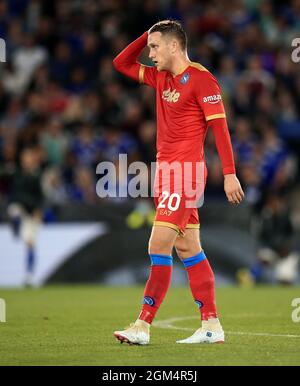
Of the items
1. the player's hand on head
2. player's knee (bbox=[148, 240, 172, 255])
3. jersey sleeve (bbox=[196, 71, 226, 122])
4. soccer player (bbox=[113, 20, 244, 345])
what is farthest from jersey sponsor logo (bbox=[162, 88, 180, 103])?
player's knee (bbox=[148, 240, 172, 255])

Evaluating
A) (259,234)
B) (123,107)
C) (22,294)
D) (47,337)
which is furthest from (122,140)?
(47,337)

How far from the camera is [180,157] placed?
7.77m

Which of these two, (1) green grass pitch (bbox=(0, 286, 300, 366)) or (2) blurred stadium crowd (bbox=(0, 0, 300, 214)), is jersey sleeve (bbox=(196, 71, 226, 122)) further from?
(2) blurred stadium crowd (bbox=(0, 0, 300, 214))

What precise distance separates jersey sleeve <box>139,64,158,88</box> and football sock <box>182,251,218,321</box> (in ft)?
4.53

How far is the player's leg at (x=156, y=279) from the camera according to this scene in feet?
25.2

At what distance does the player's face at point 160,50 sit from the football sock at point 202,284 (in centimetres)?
145

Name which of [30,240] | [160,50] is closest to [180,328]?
[160,50]

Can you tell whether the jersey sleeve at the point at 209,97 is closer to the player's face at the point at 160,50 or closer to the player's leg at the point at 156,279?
the player's face at the point at 160,50

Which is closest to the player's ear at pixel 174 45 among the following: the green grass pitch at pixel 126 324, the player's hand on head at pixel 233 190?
the player's hand on head at pixel 233 190

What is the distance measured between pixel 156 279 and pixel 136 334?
43cm

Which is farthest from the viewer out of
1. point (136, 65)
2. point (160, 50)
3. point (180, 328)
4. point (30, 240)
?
point (30, 240)

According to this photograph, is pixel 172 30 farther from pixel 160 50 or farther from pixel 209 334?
pixel 209 334

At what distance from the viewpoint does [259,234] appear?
54.7ft
